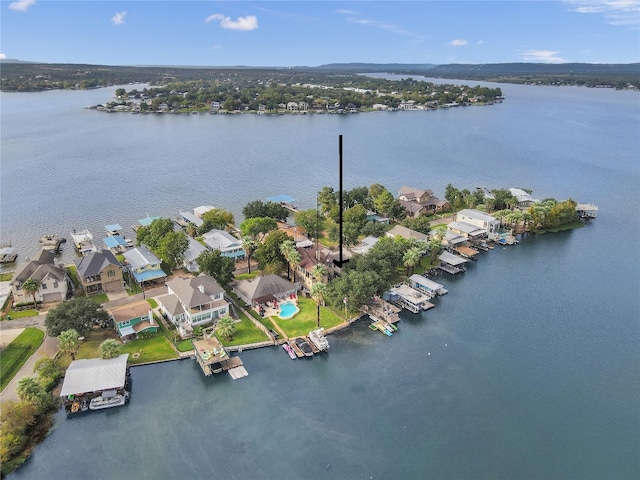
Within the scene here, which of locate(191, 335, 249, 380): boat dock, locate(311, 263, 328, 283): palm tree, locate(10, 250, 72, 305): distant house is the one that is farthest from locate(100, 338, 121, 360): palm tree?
locate(311, 263, 328, 283): palm tree

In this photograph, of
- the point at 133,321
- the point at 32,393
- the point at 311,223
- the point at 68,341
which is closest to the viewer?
the point at 32,393

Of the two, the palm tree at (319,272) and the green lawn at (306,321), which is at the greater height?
the palm tree at (319,272)

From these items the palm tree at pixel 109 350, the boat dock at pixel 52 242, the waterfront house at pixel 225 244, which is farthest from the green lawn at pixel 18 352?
the boat dock at pixel 52 242

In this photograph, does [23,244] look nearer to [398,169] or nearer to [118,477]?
[118,477]

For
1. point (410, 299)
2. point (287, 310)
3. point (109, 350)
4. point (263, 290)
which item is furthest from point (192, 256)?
point (410, 299)

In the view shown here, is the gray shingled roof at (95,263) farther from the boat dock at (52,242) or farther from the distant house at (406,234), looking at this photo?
the distant house at (406,234)

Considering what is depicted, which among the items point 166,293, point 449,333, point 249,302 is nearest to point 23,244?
point 166,293

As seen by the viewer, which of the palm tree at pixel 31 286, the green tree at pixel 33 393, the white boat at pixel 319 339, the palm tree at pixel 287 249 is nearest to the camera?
the green tree at pixel 33 393

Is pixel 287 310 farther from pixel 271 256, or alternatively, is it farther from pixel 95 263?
pixel 95 263
